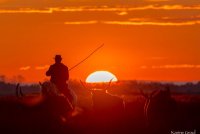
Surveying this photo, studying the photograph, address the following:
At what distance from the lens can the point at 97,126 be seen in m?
32.6

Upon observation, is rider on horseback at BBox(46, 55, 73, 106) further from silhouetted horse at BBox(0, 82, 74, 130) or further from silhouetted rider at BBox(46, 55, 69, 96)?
silhouetted horse at BBox(0, 82, 74, 130)

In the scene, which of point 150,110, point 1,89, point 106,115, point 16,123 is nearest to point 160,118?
point 150,110

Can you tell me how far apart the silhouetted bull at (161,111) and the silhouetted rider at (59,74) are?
288 centimetres

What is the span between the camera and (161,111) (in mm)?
31953

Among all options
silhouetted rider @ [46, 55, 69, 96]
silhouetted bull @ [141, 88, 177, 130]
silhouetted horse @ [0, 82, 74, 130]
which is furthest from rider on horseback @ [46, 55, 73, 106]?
silhouetted bull @ [141, 88, 177, 130]

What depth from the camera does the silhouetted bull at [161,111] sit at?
32.0 meters

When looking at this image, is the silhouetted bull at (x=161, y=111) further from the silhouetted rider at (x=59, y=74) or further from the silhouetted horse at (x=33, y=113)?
the silhouetted horse at (x=33, y=113)

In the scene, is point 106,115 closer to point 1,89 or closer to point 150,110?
point 150,110

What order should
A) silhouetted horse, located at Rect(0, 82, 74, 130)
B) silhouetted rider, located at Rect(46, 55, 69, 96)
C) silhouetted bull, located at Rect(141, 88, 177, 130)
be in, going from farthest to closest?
silhouetted rider, located at Rect(46, 55, 69, 96), silhouetted bull, located at Rect(141, 88, 177, 130), silhouetted horse, located at Rect(0, 82, 74, 130)

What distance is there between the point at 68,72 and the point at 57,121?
381 centimetres

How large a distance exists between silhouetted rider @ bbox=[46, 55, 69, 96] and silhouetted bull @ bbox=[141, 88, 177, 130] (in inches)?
113

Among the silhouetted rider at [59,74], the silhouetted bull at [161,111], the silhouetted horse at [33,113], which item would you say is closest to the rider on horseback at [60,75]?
the silhouetted rider at [59,74]

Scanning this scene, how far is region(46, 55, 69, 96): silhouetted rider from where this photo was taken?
107ft

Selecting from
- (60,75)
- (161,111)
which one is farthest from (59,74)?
(161,111)
